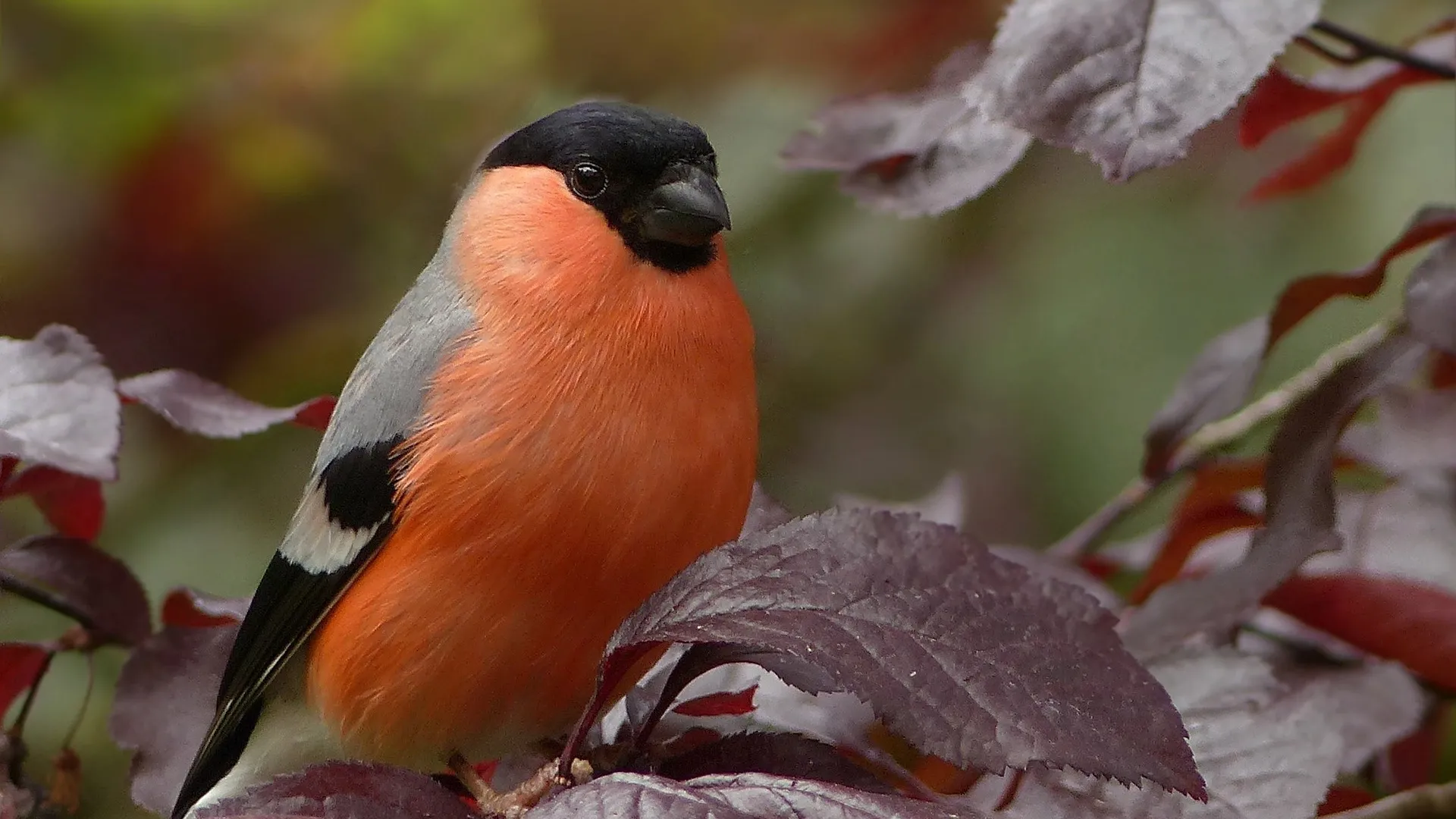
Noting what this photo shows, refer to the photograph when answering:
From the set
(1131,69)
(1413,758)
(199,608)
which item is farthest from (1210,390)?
(199,608)

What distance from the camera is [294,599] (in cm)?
162

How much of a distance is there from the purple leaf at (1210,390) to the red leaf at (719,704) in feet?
2.57

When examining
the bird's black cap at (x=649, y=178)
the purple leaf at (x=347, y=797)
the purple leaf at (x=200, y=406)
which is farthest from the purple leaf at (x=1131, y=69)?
the purple leaf at (x=200, y=406)

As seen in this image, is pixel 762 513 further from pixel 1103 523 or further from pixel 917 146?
pixel 1103 523

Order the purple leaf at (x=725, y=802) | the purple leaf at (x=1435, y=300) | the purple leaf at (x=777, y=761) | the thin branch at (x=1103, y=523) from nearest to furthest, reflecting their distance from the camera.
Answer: the purple leaf at (x=725, y=802)
the purple leaf at (x=777, y=761)
the purple leaf at (x=1435, y=300)
the thin branch at (x=1103, y=523)

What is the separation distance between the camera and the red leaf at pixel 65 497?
1621mm

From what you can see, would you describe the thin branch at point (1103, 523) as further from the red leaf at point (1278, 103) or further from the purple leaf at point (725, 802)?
the purple leaf at point (725, 802)

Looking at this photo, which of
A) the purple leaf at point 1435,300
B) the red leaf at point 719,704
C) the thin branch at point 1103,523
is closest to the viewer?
the red leaf at point 719,704

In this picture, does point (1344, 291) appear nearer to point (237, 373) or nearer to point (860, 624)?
point (860, 624)

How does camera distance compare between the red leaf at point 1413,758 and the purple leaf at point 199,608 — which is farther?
the red leaf at point 1413,758

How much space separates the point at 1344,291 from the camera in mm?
1673

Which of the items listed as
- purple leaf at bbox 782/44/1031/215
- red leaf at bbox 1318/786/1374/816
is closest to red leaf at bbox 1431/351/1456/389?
red leaf at bbox 1318/786/1374/816

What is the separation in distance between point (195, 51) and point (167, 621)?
72.8 inches

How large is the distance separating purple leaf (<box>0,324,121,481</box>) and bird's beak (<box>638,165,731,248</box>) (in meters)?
0.63
